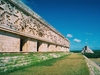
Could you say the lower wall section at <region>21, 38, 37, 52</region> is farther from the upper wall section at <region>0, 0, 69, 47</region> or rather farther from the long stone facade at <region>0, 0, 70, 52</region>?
the upper wall section at <region>0, 0, 69, 47</region>

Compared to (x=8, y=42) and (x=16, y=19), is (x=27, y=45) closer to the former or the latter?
(x=16, y=19)

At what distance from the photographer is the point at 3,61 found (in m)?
4.29

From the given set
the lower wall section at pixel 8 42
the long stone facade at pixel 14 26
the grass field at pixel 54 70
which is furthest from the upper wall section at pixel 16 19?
the grass field at pixel 54 70

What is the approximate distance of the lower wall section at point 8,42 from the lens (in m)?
4.90

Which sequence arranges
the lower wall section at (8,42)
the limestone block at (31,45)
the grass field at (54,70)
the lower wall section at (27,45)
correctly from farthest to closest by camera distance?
1. the limestone block at (31,45)
2. the lower wall section at (27,45)
3. the lower wall section at (8,42)
4. the grass field at (54,70)

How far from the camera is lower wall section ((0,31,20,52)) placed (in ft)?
16.1

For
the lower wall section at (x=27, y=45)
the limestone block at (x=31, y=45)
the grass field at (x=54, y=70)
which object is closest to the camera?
the grass field at (x=54, y=70)

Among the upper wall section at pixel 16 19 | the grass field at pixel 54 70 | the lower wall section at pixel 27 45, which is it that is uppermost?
the upper wall section at pixel 16 19

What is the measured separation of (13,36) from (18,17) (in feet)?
3.24

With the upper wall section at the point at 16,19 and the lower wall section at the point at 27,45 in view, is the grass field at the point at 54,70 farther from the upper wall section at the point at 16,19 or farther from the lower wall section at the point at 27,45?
the upper wall section at the point at 16,19

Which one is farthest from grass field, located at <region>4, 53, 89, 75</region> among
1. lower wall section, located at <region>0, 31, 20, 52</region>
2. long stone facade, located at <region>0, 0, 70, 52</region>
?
long stone facade, located at <region>0, 0, 70, 52</region>

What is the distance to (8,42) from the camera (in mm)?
5273

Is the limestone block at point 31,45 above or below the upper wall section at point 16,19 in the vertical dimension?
below

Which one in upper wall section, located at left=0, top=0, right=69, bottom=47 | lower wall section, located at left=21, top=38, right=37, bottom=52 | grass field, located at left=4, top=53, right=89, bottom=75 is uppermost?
upper wall section, located at left=0, top=0, right=69, bottom=47
